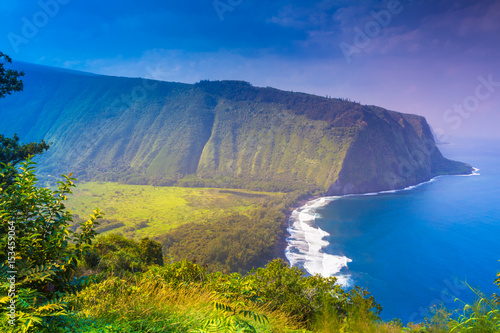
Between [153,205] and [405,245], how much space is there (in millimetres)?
90849

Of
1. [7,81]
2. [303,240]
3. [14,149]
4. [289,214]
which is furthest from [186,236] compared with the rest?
[7,81]

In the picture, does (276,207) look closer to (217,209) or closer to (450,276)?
(217,209)

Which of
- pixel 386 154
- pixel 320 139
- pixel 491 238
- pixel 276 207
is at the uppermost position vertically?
pixel 320 139

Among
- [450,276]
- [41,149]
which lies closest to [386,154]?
[450,276]

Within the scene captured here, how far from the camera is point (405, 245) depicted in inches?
2530

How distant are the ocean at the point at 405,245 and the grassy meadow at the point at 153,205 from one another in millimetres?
30788

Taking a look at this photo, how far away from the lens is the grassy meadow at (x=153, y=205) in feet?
247

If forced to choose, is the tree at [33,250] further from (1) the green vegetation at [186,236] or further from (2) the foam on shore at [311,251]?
(2) the foam on shore at [311,251]

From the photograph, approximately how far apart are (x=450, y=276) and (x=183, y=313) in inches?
2564

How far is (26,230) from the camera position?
3418mm

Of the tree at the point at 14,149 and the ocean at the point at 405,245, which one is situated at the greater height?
the tree at the point at 14,149

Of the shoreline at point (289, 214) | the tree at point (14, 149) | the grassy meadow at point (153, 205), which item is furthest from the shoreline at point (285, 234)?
the tree at point (14, 149)

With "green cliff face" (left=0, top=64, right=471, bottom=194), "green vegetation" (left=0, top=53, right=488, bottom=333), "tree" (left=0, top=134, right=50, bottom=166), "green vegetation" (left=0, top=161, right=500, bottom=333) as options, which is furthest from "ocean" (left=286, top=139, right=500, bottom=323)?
"tree" (left=0, top=134, right=50, bottom=166)

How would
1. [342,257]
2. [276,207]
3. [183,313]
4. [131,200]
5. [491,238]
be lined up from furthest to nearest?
[131,200] → [276,207] → [491,238] → [342,257] → [183,313]
